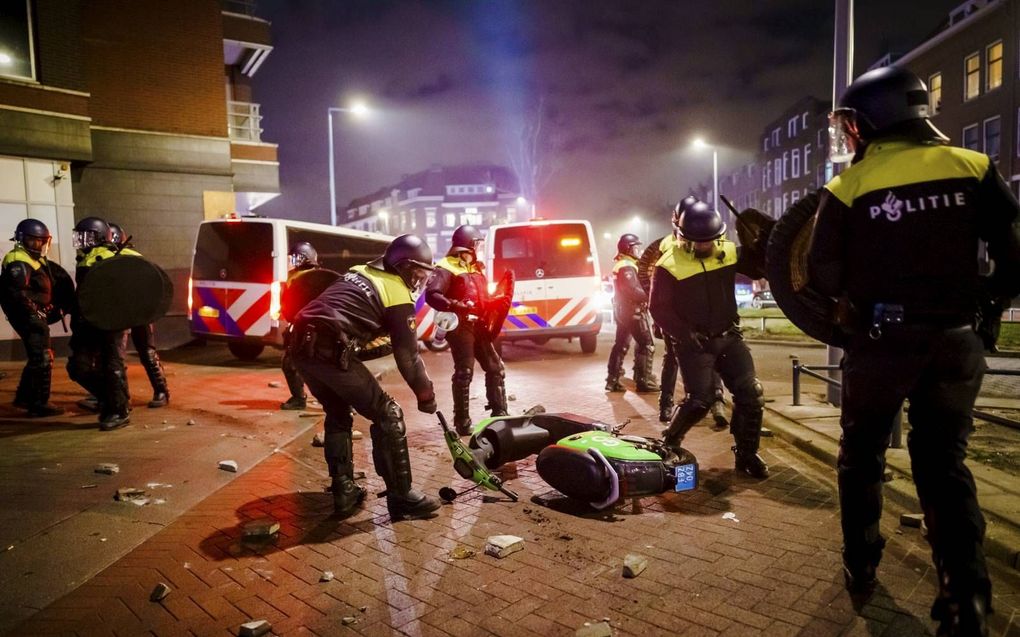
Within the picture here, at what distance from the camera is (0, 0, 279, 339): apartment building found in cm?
1356

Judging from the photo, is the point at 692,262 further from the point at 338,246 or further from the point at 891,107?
the point at 338,246

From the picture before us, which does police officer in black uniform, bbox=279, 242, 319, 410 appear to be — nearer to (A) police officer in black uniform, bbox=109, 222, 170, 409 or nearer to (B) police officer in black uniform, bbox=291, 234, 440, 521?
(A) police officer in black uniform, bbox=109, 222, 170, 409

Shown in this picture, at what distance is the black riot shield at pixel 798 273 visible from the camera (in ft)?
10.1

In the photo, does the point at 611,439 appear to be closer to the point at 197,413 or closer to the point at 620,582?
the point at 620,582

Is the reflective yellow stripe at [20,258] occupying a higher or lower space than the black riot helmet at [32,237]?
lower

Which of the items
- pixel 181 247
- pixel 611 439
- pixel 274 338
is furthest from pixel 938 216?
pixel 181 247

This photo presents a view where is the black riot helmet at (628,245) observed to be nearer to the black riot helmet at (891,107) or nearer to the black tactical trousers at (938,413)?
the black riot helmet at (891,107)

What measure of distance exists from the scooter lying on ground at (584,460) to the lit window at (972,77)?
103 feet

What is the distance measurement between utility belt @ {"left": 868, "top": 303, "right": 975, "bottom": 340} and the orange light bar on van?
9.92 metres

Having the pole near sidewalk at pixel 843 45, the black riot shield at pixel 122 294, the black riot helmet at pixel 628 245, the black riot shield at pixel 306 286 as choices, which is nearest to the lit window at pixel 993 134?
the black riot helmet at pixel 628 245

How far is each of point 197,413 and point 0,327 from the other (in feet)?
25.6

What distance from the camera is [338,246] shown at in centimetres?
1362

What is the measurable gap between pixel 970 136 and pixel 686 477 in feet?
104

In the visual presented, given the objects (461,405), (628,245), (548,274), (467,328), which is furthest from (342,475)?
(548,274)
